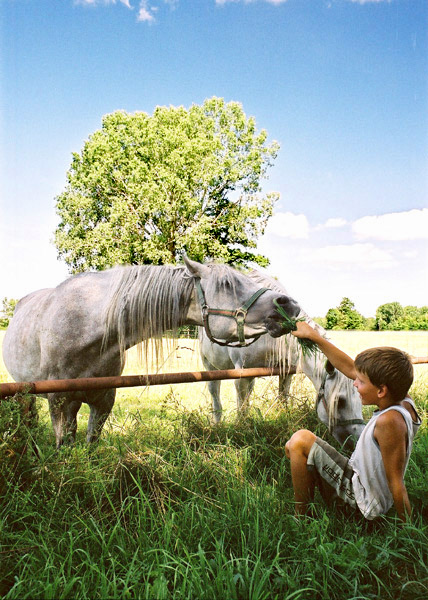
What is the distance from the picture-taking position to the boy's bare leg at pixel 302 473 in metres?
2.41

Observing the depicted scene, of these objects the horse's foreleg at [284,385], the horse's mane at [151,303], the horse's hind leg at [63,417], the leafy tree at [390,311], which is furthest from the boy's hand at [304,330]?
the leafy tree at [390,311]

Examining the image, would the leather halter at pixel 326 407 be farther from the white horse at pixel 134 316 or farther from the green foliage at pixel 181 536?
the white horse at pixel 134 316

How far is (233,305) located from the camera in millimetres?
3219

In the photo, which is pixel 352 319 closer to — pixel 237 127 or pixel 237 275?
pixel 237 127

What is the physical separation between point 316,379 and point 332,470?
140cm

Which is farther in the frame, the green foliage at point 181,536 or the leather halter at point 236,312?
the leather halter at point 236,312

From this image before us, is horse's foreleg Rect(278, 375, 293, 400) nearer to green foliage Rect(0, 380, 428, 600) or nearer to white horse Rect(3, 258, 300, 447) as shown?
white horse Rect(3, 258, 300, 447)

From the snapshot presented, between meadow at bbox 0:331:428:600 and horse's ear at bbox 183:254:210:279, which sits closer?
meadow at bbox 0:331:428:600

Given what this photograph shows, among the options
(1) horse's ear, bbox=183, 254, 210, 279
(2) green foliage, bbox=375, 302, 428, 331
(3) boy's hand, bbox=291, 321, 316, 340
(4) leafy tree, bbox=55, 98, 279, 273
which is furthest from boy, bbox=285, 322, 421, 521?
(2) green foliage, bbox=375, 302, 428, 331

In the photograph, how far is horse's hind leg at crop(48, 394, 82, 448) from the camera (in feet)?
10.5

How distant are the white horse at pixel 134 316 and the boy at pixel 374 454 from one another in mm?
904

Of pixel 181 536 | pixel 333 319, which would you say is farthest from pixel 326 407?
pixel 333 319

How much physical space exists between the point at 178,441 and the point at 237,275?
126 centimetres

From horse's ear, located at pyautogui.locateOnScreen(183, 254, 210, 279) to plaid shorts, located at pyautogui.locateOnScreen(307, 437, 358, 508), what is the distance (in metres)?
1.45
